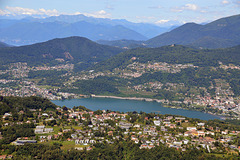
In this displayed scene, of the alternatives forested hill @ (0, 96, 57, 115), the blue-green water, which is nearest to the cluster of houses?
forested hill @ (0, 96, 57, 115)

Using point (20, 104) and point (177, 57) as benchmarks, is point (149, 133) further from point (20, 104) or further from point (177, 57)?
point (177, 57)

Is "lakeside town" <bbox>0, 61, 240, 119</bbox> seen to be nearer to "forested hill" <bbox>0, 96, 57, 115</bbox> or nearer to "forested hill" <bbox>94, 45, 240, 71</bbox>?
"forested hill" <bbox>94, 45, 240, 71</bbox>

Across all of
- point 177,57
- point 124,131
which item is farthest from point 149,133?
point 177,57

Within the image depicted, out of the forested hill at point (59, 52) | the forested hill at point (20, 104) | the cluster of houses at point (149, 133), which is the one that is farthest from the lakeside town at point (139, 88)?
the forested hill at point (20, 104)

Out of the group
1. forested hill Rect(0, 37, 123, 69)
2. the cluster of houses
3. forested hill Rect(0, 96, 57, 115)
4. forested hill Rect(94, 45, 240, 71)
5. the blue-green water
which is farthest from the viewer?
forested hill Rect(0, 37, 123, 69)

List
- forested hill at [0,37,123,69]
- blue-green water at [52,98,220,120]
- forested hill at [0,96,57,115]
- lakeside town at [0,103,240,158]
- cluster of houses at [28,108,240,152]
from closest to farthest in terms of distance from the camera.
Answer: lakeside town at [0,103,240,158] < cluster of houses at [28,108,240,152] < forested hill at [0,96,57,115] < blue-green water at [52,98,220,120] < forested hill at [0,37,123,69]

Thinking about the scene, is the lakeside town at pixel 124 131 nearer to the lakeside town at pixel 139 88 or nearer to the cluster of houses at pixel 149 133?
the cluster of houses at pixel 149 133

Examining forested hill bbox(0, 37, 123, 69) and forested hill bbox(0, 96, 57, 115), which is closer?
forested hill bbox(0, 96, 57, 115)
